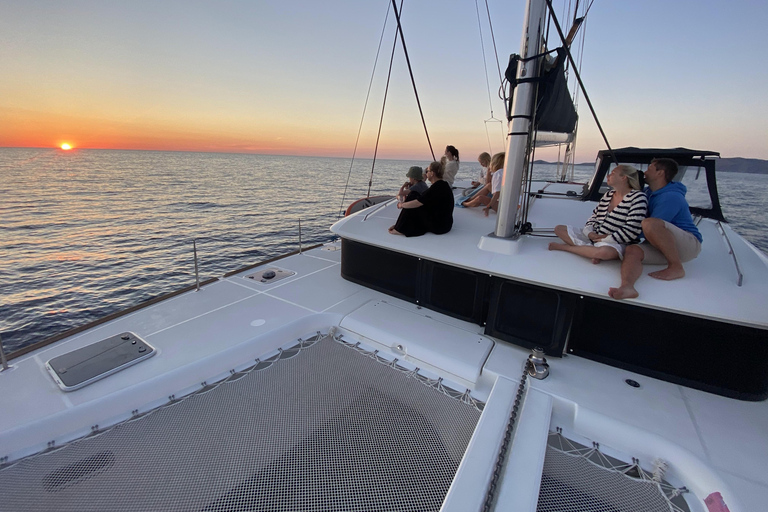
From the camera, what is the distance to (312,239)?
41.7ft

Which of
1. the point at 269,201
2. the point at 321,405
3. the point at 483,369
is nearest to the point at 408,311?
the point at 483,369

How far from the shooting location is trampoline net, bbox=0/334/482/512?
1591 mm

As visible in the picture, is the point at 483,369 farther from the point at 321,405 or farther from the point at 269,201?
the point at 269,201

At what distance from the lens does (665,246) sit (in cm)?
247

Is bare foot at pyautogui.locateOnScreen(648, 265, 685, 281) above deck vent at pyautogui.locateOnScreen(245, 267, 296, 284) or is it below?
above

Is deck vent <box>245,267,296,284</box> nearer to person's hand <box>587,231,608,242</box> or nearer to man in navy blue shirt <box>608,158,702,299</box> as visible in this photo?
person's hand <box>587,231,608,242</box>

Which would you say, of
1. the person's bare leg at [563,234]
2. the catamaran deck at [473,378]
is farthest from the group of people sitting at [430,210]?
the person's bare leg at [563,234]

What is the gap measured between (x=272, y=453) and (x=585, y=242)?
2866 mm

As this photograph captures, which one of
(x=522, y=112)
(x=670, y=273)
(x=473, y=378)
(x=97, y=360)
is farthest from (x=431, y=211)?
(x=97, y=360)

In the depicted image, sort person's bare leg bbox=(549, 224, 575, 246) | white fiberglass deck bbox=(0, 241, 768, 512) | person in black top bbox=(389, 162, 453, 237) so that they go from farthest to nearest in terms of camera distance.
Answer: person in black top bbox=(389, 162, 453, 237) → person's bare leg bbox=(549, 224, 575, 246) → white fiberglass deck bbox=(0, 241, 768, 512)

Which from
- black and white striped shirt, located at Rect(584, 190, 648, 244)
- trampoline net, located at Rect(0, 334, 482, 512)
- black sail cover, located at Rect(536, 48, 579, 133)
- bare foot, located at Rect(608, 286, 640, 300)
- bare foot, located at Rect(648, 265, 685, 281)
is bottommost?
trampoline net, located at Rect(0, 334, 482, 512)

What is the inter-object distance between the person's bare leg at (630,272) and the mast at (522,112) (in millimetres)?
906

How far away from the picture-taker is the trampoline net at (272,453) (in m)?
1.59

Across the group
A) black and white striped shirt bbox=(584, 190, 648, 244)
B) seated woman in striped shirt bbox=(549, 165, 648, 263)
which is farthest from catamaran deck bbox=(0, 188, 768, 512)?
black and white striped shirt bbox=(584, 190, 648, 244)
